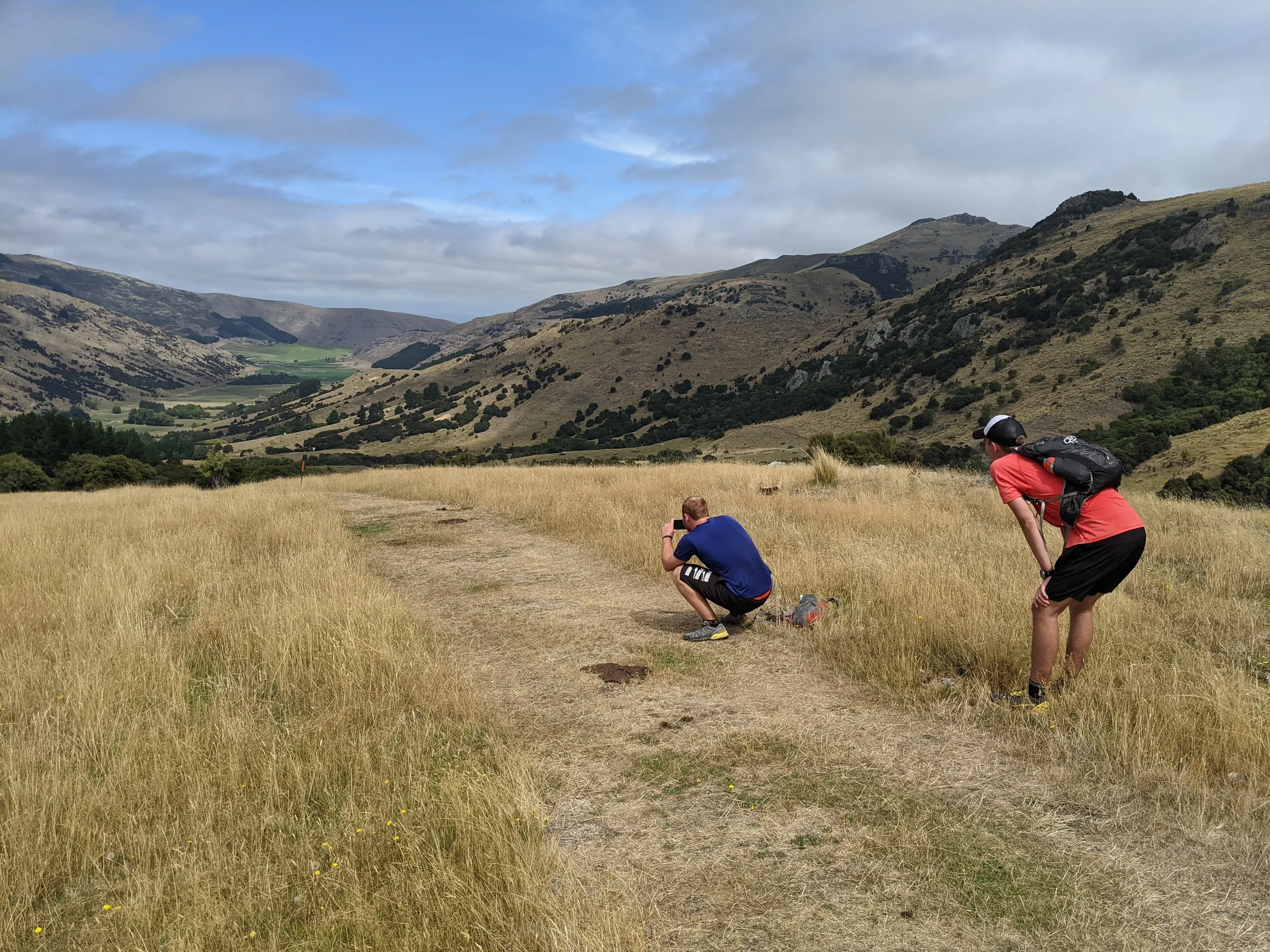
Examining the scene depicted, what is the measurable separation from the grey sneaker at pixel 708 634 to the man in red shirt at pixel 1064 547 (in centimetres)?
275

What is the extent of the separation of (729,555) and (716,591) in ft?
1.36

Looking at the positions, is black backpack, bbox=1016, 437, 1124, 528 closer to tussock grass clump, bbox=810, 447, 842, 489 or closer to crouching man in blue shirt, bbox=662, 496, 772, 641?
crouching man in blue shirt, bbox=662, 496, 772, 641

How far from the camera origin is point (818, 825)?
3.67 metres

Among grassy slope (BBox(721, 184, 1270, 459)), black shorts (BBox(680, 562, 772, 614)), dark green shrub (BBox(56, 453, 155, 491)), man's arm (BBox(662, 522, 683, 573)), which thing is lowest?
dark green shrub (BBox(56, 453, 155, 491))

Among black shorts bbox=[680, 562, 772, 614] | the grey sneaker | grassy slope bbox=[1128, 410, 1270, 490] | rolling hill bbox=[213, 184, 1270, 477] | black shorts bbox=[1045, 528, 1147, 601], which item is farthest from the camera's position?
rolling hill bbox=[213, 184, 1270, 477]

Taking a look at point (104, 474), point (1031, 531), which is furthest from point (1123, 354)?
point (104, 474)

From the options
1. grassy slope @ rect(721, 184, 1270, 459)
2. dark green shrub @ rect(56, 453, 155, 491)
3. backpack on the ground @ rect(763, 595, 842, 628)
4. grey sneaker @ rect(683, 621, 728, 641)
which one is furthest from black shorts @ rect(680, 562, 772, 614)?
grassy slope @ rect(721, 184, 1270, 459)

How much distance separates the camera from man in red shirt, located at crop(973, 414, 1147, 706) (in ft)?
14.9

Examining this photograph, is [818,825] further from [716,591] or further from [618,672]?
[716,591]

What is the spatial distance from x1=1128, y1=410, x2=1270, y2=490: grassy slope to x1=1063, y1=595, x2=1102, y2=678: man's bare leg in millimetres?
30091

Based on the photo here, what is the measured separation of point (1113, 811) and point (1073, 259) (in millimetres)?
97426

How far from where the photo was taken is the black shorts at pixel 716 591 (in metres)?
6.99

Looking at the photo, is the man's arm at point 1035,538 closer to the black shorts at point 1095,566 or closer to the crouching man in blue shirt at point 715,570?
the black shorts at point 1095,566

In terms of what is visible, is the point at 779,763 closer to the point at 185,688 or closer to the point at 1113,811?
the point at 1113,811
